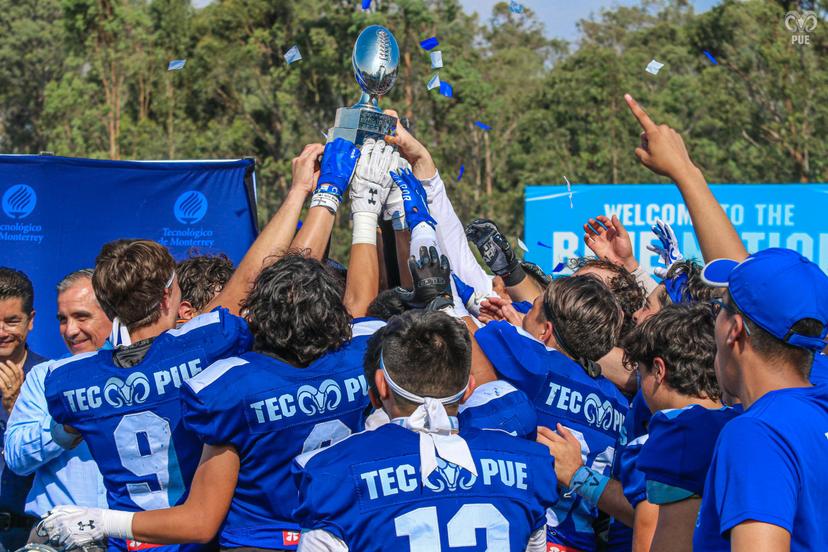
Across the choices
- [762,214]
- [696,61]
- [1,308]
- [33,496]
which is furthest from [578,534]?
[696,61]

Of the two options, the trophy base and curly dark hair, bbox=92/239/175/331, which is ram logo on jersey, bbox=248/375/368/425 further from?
the trophy base

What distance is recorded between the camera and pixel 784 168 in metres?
20.8

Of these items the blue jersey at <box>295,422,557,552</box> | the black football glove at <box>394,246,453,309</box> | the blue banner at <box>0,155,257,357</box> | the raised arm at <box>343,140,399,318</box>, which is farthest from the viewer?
the blue banner at <box>0,155,257,357</box>

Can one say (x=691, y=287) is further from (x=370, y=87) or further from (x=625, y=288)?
(x=370, y=87)

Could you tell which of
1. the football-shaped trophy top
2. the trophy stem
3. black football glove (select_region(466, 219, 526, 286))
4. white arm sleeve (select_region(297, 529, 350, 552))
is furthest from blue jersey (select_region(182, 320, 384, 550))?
black football glove (select_region(466, 219, 526, 286))

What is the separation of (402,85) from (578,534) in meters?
19.3

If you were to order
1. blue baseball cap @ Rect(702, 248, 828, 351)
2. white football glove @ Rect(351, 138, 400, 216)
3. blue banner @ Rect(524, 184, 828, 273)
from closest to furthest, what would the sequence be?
1. blue baseball cap @ Rect(702, 248, 828, 351)
2. white football glove @ Rect(351, 138, 400, 216)
3. blue banner @ Rect(524, 184, 828, 273)

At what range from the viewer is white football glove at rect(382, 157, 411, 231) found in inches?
163

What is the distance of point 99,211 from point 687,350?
5.07 meters

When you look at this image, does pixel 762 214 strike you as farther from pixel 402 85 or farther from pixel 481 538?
pixel 402 85

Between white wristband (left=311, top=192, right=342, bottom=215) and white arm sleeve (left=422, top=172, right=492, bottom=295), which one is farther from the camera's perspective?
white arm sleeve (left=422, top=172, right=492, bottom=295)

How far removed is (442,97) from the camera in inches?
823

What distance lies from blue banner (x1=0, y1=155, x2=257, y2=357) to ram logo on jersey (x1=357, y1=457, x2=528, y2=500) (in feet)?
15.7

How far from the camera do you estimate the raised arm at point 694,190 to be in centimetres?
291
